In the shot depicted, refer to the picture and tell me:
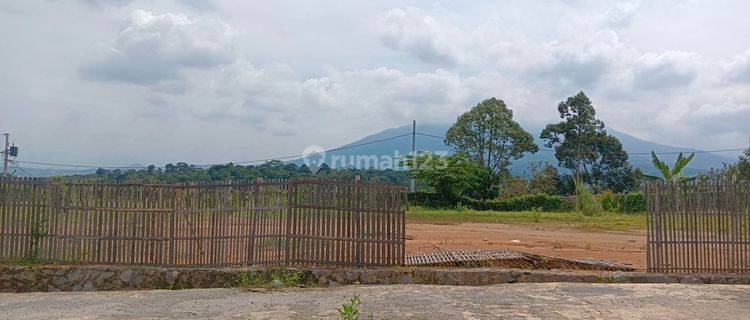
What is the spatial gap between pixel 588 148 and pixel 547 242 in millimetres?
37065

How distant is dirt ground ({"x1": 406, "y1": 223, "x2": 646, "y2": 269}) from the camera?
1374cm

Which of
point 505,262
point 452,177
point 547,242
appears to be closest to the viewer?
point 505,262

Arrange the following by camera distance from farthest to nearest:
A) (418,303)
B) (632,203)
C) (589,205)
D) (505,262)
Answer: (632,203) → (589,205) → (505,262) → (418,303)

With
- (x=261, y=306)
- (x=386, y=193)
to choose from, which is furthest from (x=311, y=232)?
(x=261, y=306)

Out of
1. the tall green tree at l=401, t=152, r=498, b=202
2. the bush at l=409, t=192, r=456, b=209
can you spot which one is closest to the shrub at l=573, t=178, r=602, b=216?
the tall green tree at l=401, t=152, r=498, b=202

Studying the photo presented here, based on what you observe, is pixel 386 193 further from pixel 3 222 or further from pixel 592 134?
pixel 592 134

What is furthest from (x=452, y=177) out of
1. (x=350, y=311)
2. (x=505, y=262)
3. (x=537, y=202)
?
(x=350, y=311)

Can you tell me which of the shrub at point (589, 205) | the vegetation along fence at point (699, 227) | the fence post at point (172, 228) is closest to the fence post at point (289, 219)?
the fence post at point (172, 228)

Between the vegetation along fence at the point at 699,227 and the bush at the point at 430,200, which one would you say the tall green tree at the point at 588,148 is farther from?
the vegetation along fence at the point at 699,227

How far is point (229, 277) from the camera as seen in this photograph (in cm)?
941

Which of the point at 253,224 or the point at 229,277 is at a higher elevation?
the point at 253,224

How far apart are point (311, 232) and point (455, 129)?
44065 mm

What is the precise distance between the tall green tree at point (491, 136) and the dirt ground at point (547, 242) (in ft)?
99.0

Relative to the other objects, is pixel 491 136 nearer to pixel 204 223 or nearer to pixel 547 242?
pixel 547 242
